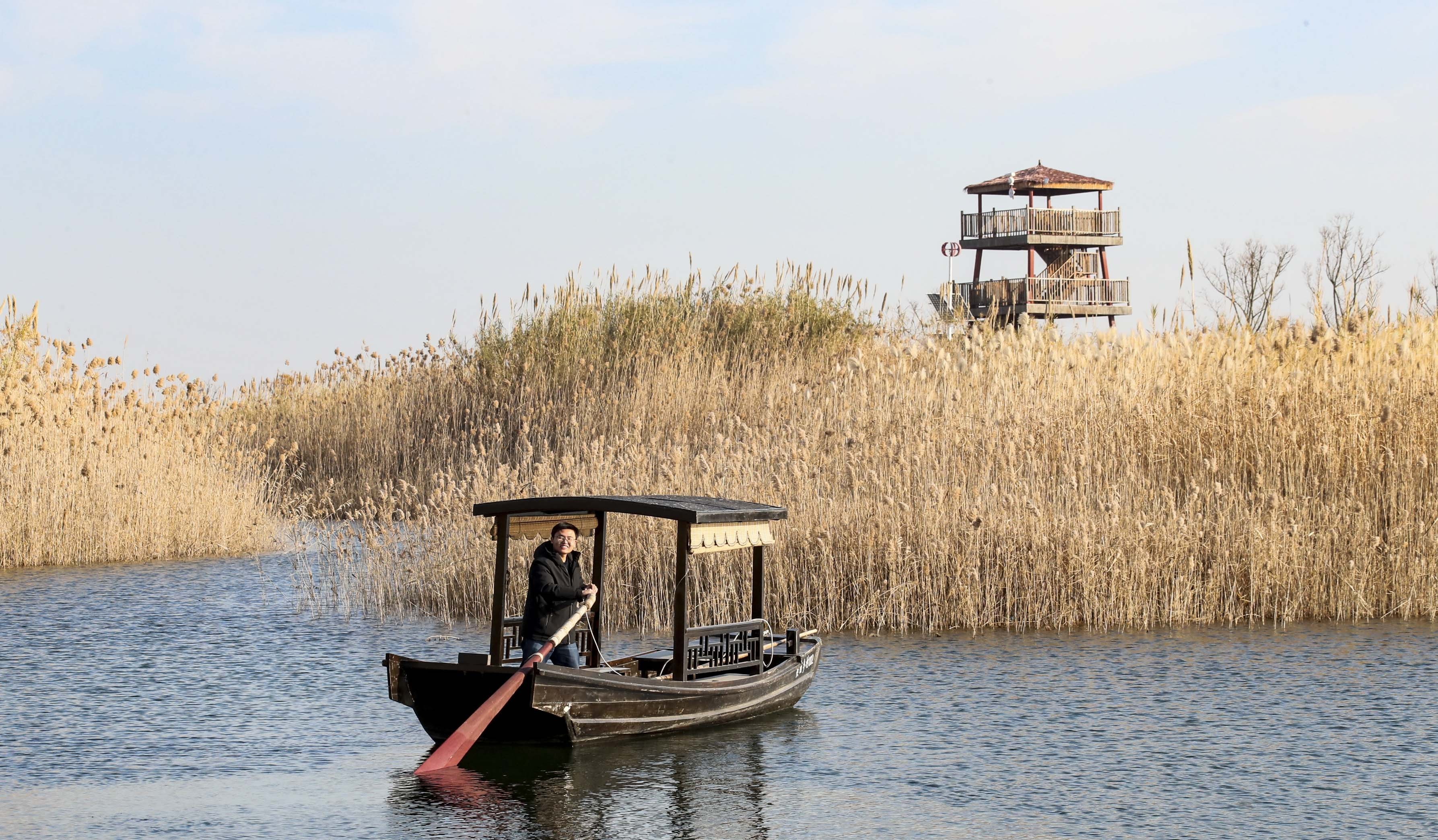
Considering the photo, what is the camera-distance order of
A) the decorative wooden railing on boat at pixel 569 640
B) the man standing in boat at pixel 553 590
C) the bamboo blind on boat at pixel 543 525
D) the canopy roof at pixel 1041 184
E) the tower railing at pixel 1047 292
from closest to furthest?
1. the man standing in boat at pixel 553 590
2. the decorative wooden railing on boat at pixel 569 640
3. the bamboo blind on boat at pixel 543 525
4. the tower railing at pixel 1047 292
5. the canopy roof at pixel 1041 184

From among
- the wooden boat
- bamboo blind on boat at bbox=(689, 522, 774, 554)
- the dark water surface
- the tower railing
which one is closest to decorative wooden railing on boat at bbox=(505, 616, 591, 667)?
the wooden boat

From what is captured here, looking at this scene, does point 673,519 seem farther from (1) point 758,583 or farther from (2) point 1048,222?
(2) point 1048,222

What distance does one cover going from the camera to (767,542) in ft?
33.7

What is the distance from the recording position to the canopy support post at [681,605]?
374 inches

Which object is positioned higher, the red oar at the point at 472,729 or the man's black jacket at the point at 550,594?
the man's black jacket at the point at 550,594

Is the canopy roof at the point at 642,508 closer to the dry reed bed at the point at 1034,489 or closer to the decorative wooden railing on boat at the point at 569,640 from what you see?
the decorative wooden railing on boat at the point at 569,640

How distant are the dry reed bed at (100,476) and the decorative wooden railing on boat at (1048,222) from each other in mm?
40264

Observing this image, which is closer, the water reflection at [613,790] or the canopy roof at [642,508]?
the water reflection at [613,790]

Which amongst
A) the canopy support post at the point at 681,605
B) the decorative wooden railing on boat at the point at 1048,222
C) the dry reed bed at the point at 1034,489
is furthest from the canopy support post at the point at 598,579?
the decorative wooden railing on boat at the point at 1048,222

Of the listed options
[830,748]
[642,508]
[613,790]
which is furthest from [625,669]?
[613,790]

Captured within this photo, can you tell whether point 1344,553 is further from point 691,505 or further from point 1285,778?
point 691,505

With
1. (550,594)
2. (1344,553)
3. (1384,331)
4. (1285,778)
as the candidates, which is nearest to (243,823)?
(550,594)

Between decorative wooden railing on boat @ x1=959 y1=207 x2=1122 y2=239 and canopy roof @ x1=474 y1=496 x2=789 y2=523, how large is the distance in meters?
47.5

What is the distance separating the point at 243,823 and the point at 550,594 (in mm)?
2340
